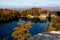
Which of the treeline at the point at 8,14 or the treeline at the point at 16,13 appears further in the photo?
the treeline at the point at 8,14

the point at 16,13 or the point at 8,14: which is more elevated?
the point at 16,13

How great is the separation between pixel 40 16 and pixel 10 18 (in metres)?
2.93

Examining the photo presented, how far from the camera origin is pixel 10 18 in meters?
16.3

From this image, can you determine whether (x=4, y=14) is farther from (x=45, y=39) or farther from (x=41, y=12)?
(x=45, y=39)

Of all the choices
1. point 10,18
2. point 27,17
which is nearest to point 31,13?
point 27,17

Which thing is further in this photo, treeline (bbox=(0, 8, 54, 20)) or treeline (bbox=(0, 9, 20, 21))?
treeline (bbox=(0, 9, 20, 21))

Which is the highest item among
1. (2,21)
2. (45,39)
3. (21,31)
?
(45,39)

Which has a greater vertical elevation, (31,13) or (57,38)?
(57,38)

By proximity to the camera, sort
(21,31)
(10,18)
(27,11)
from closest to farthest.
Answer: (21,31) → (27,11) → (10,18)

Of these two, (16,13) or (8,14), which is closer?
(16,13)

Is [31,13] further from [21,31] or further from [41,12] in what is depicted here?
[21,31]

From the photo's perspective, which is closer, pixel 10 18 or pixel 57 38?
pixel 57 38

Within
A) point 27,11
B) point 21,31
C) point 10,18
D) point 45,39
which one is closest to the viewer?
point 45,39

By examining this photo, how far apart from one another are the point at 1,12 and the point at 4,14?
358 millimetres
